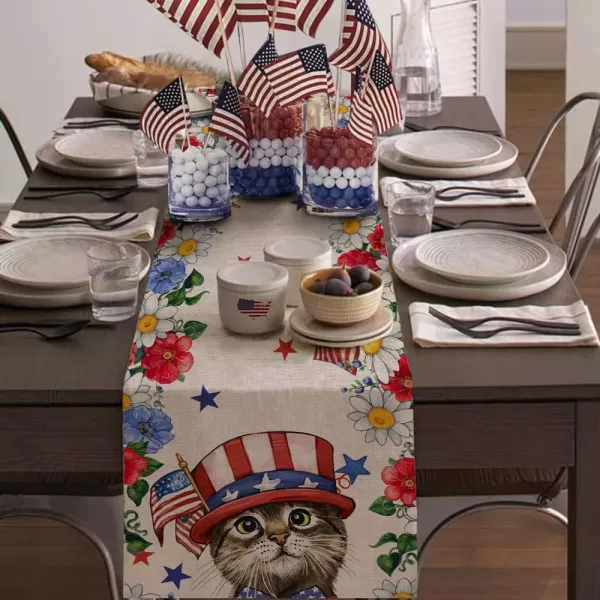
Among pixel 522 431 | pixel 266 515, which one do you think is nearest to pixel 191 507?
pixel 266 515

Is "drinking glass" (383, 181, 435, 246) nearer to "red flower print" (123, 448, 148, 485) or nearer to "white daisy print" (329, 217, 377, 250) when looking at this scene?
"white daisy print" (329, 217, 377, 250)

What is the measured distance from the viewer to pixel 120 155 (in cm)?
249

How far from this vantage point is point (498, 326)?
5.55 feet

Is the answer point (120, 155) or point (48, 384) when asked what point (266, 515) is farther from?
point (120, 155)

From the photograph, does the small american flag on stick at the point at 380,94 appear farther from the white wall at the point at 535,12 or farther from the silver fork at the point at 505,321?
the white wall at the point at 535,12

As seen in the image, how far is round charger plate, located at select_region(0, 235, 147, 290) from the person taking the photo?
6.02 feet

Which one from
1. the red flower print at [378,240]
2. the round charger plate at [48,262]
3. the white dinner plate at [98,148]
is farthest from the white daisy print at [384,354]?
the white dinner plate at [98,148]

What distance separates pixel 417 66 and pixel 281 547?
1.58 m

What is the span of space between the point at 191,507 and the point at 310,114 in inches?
43.9

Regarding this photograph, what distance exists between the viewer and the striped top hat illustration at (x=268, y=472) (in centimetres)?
156

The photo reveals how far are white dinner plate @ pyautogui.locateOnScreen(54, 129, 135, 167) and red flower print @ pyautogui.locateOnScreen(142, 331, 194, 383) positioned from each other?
842 millimetres

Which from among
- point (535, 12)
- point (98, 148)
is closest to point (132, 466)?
point (98, 148)

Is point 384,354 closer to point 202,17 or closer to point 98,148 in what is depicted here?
point 202,17

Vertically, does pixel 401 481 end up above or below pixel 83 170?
below
